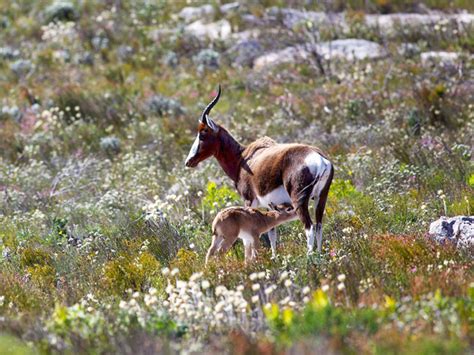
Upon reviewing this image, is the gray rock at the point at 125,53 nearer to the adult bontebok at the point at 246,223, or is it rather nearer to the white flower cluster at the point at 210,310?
the adult bontebok at the point at 246,223

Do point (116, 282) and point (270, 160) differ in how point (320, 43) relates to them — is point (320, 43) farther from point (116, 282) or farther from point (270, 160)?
point (116, 282)

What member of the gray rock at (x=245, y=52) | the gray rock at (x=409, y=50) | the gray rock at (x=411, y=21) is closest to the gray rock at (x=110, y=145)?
the gray rock at (x=245, y=52)

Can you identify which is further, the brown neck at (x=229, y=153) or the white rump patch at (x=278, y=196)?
the brown neck at (x=229, y=153)

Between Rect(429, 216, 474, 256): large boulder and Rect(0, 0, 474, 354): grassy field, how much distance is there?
0.68 ft

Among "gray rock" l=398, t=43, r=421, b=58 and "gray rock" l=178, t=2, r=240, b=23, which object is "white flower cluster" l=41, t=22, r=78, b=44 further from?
"gray rock" l=398, t=43, r=421, b=58

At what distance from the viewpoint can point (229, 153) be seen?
11.1 metres

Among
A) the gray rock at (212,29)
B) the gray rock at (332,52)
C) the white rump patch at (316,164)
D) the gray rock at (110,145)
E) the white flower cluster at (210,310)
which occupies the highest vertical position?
the white flower cluster at (210,310)

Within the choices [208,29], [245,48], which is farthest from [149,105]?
[208,29]

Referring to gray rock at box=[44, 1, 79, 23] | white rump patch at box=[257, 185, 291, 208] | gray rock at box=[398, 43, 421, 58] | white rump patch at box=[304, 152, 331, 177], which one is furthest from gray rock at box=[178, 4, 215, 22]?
white rump patch at box=[304, 152, 331, 177]

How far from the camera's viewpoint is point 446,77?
1842cm

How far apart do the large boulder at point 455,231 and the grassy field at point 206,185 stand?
0.21m

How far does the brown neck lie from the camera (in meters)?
11.1

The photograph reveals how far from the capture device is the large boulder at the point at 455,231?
360 inches

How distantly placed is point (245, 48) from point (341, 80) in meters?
3.79
